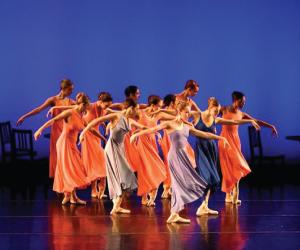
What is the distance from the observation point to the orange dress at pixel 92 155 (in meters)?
8.94

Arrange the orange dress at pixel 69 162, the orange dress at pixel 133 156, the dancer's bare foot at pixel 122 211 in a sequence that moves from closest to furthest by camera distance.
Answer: the dancer's bare foot at pixel 122 211 < the orange dress at pixel 69 162 < the orange dress at pixel 133 156

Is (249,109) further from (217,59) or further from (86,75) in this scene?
(86,75)

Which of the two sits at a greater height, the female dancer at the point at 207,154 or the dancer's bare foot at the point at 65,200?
the female dancer at the point at 207,154

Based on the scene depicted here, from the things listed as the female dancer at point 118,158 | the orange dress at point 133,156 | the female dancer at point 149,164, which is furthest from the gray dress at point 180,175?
the orange dress at point 133,156

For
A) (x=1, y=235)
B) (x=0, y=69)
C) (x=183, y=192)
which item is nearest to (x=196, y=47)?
(x=0, y=69)

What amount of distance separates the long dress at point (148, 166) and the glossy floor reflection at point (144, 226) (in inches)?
9.4

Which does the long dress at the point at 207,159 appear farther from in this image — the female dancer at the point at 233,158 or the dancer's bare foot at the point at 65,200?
the dancer's bare foot at the point at 65,200

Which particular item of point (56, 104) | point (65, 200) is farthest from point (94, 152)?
point (56, 104)

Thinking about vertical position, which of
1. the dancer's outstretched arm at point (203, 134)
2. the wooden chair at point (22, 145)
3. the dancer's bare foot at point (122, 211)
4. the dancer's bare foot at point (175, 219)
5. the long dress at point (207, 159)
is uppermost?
the dancer's outstretched arm at point (203, 134)

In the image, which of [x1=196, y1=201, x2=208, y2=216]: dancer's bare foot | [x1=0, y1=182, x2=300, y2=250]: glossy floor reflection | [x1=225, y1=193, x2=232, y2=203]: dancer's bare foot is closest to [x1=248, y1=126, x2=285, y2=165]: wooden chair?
[x1=0, y1=182, x2=300, y2=250]: glossy floor reflection

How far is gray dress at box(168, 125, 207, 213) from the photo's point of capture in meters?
7.08

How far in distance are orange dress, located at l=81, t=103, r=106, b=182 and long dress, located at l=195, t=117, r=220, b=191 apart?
5.15ft

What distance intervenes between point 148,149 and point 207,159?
3.66 ft

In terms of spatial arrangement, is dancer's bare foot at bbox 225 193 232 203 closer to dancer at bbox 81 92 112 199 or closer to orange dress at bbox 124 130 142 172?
orange dress at bbox 124 130 142 172
